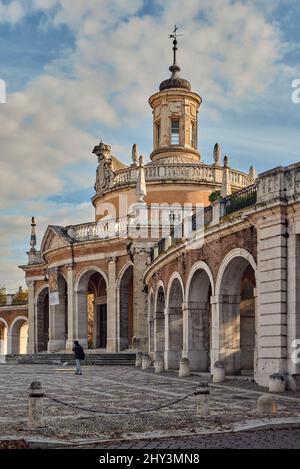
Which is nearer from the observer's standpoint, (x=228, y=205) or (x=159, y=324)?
(x=228, y=205)

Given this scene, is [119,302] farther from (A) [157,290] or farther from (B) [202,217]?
(B) [202,217]

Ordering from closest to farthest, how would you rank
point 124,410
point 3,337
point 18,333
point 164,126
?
point 124,410
point 164,126
point 18,333
point 3,337

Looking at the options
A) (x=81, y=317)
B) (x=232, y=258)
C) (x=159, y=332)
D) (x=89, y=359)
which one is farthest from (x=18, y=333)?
(x=232, y=258)

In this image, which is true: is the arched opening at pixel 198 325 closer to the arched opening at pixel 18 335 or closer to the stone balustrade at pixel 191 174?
the stone balustrade at pixel 191 174

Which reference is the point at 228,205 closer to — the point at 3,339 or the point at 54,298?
the point at 54,298

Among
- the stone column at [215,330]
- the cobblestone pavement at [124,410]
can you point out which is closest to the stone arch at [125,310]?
the stone column at [215,330]

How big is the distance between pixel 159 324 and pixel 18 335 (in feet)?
124

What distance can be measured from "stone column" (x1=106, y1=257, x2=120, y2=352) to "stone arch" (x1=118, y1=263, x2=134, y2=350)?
0.29 m

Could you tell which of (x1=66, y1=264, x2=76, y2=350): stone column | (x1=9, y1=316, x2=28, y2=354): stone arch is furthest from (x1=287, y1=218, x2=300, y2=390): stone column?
(x1=9, y1=316, x2=28, y2=354): stone arch

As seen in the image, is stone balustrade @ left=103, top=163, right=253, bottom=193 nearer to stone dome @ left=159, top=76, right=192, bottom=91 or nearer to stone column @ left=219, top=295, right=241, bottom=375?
stone dome @ left=159, top=76, right=192, bottom=91

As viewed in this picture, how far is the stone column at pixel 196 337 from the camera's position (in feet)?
89.1

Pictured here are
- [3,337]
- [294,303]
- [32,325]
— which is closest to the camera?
[294,303]

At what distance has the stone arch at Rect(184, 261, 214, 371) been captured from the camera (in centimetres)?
2714

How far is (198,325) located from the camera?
2730cm
